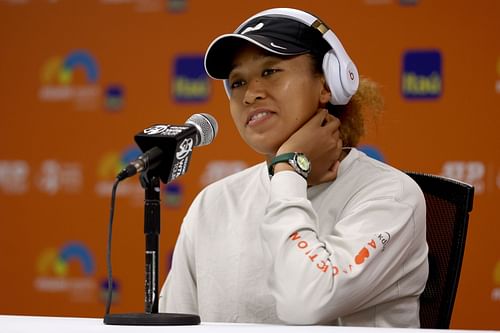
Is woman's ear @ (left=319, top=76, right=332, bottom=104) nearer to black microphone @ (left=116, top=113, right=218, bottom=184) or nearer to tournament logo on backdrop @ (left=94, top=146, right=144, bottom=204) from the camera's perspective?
black microphone @ (left=116, top=113, right=218, bottom=184)

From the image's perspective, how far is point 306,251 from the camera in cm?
190

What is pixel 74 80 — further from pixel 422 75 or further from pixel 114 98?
pixel 422 75

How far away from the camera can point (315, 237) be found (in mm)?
1938

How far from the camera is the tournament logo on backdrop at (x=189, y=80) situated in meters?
4.12

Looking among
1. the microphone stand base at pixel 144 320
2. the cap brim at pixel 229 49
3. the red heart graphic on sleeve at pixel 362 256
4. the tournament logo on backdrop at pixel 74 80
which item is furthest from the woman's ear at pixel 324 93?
the tournament logo on backdrop at pixel 74 80

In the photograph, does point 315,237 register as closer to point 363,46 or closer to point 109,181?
point 363,46

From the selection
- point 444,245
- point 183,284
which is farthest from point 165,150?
point 444,245

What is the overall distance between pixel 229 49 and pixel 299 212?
519mm

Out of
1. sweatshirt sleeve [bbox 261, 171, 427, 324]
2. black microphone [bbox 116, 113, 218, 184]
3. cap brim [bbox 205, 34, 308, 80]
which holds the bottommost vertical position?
sweatshirt sleeve [bbox 261, 171, 427, 324]

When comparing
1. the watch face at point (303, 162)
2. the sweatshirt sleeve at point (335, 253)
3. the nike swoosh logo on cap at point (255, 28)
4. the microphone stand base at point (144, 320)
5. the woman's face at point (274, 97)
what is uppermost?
the nike swoosh logo on cap at point (255, 28)

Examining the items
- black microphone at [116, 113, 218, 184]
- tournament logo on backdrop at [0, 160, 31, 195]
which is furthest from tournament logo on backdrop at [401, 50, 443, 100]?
black microphone at [116, 113, 218, 184]

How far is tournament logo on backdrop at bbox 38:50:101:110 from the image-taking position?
4270 millimetres

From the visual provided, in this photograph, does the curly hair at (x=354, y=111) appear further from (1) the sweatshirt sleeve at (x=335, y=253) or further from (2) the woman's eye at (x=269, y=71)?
(1) the sweatshirt sleeve at (x=335, y=253)

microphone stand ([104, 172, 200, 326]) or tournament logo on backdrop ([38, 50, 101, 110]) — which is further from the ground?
tournament logo on backdrop ([38, 50, 101, 110])
